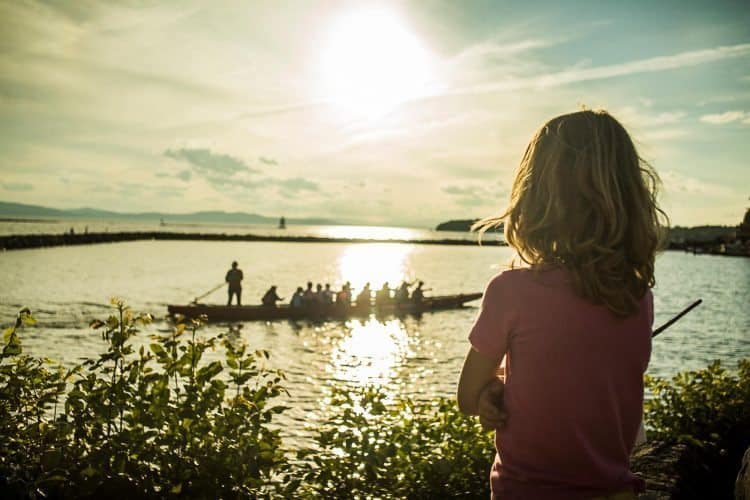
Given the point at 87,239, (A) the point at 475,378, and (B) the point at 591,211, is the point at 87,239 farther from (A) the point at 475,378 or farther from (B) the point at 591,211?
(B) the point at 591,211

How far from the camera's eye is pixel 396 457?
5.41 metres

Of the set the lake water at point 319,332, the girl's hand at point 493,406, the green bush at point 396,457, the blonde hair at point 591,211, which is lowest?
the lake water at point 319,332

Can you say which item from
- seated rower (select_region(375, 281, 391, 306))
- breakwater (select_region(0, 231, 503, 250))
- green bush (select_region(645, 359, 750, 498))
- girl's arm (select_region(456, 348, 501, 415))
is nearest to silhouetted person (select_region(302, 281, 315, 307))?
seated rower (select_region(375, 281, 391, 306))

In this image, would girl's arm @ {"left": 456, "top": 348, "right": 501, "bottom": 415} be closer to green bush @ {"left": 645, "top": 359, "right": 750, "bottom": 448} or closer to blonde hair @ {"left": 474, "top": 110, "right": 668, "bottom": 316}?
blonde hair @ {"left": 474, "top": 110, "right": 668, "bottom": 316}

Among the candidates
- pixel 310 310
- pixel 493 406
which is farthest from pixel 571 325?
pixel 310 310

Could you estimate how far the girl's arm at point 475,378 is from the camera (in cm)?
205

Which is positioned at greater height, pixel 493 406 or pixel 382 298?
pixel 493 406

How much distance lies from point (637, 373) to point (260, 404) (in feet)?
9.88

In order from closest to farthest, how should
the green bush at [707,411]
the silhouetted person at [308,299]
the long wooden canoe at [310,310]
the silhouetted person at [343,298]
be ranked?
the green bush at [707,411] < the long wooden canoe at [310,310] < the silhouetted person at [308,299] < the silhouetted person at [343,298]

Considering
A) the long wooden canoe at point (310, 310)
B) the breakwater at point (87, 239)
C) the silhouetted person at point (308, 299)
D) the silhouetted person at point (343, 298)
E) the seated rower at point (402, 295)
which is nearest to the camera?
the long wooden canoe at point (310, 310)

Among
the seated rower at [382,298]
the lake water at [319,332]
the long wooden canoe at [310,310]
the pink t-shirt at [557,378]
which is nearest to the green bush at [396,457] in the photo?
the pink t-shirt at [557,378]

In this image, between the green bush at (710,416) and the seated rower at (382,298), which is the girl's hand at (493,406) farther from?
the seated rower at (382,298)

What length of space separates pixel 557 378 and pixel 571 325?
0.17 meters

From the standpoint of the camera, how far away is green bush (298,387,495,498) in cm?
507
